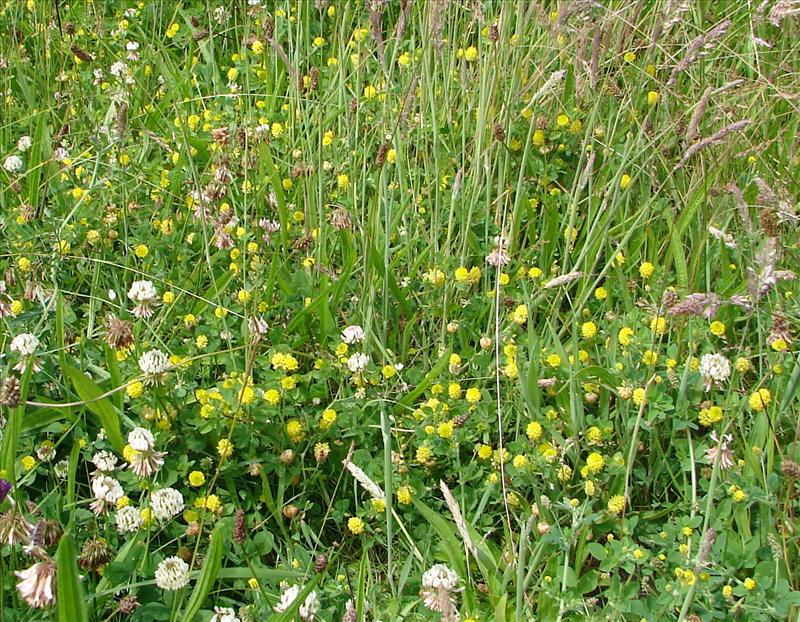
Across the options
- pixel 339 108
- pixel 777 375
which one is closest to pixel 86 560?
pixel 777 375

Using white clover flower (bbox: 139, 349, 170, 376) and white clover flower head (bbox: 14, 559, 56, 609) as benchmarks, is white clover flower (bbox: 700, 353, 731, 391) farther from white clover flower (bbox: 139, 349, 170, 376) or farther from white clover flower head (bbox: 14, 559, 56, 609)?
white clover flower head (bbox: 14, 559, 56, 609)

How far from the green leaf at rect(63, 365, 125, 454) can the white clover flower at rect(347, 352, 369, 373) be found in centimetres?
49

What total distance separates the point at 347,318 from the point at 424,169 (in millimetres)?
623

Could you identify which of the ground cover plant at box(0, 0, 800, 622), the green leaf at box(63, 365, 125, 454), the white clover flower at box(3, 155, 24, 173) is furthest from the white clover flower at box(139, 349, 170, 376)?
the white clover flower at box(3, 155, 24, 173)

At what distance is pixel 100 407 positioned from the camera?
1808mm

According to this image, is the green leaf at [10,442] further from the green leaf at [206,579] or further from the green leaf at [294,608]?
the green leaf at [294,608]

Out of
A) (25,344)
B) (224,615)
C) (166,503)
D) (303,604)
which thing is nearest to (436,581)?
(303,604)

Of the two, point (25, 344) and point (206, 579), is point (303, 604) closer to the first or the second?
point (206, 579)

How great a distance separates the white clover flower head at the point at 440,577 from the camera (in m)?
1.60

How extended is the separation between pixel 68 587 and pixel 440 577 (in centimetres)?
64

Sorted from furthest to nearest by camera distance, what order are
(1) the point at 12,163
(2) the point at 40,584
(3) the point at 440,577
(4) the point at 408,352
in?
(1) the point at 12,163
(4) the point at 408,352
(3) the point at 440,577
(2) the point at 40,584

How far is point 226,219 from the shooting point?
2.06 meters

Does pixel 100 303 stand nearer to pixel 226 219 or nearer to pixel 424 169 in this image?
pixel 226 219

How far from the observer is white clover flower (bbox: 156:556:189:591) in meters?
1.55
